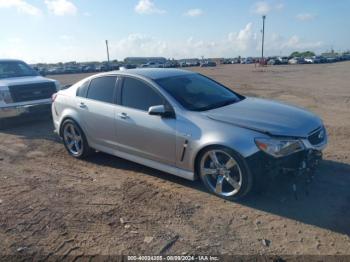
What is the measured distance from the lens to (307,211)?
3904mm

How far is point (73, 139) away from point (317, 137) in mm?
4271

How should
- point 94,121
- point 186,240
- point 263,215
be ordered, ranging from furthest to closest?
point 94,121 < point 263,215 < point 186,240

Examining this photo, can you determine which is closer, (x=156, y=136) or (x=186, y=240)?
(x=186, y=240)

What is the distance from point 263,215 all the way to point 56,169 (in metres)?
3.65

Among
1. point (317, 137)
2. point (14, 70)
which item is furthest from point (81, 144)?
point (14, 70)

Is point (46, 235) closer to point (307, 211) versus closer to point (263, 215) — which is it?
point (263, 215)

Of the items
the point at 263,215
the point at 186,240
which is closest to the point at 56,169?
the point at 186,240

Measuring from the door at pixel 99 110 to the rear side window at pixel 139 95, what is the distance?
0.89 feet

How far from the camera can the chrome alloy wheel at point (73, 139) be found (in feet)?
20.1

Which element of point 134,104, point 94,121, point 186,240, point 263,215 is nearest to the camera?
point 186,240

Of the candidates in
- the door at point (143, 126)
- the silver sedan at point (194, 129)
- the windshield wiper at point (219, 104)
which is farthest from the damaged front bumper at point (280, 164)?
the door at point (143, 126)

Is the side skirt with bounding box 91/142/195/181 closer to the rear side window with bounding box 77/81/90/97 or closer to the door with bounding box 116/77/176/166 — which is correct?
the door with bounding box 116/77/176/166

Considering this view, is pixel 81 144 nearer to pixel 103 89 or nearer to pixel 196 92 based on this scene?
pixel 103 89

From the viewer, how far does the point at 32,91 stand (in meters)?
9.30
